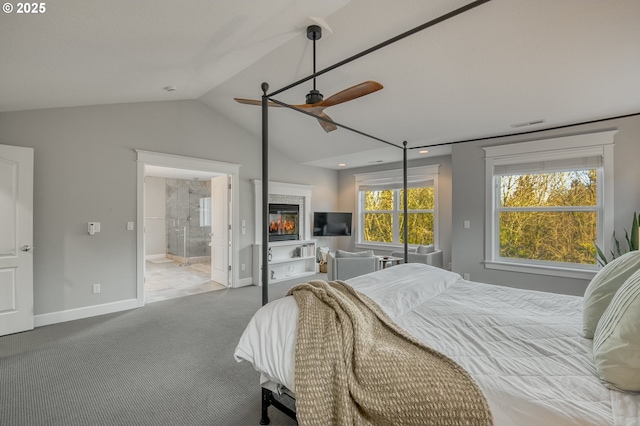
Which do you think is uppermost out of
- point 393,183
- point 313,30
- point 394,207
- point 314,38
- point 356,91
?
point 313,30

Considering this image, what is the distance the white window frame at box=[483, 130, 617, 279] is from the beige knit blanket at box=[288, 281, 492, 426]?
12.4ft

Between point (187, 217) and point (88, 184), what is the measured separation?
5.02 metres

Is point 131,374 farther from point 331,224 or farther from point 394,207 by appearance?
point 394,207

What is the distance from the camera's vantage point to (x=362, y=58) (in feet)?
10.7

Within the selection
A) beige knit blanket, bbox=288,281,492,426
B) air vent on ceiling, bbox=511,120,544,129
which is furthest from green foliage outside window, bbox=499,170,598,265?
beige knit blanket, bbox=288,281,492,426

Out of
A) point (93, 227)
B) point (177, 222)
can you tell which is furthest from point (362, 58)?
point (177, 222)

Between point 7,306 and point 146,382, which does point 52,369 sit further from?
point 7,306

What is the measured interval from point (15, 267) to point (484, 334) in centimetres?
457

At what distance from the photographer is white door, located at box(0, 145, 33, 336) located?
3213mm

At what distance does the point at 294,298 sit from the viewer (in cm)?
175

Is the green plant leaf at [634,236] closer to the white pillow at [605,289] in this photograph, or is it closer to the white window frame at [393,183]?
the white pillow at [605,289]

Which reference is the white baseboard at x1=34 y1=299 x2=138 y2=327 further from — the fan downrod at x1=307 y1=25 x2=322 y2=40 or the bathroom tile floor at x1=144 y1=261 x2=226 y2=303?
the fan downrod at x1=307 y1=25 x2=322 y2=40

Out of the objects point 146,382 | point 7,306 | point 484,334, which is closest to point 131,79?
point 7,306

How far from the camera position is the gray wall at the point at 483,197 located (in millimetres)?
3561
